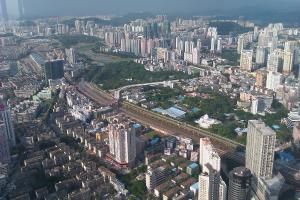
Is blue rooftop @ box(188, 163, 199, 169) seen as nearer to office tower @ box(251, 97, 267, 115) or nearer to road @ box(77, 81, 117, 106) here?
office tower @ box(251, 97, 267, 115)

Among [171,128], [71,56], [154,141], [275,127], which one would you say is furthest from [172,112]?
[71,56]

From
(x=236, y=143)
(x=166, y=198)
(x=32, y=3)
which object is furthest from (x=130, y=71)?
(x=32, y=3)

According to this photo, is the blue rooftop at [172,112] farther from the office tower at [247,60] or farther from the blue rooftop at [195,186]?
the office tower at [247,60]

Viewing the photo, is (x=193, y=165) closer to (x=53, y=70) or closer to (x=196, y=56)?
(x=53, y=70)

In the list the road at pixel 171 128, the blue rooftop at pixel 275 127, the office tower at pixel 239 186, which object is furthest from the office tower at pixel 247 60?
the office tower at pixel 239 186

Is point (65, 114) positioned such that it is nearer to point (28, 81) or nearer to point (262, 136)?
point (28, 81)

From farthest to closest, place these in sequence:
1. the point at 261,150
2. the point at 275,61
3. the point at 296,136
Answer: the point at 275,61
the point at 296,136
the point at 261,150

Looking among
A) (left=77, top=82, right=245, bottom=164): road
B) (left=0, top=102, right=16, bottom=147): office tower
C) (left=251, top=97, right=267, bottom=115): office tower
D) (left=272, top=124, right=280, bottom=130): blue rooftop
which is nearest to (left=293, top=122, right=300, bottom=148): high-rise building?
(left=272, top=124, right=280, bottom=130): blue rooftop
